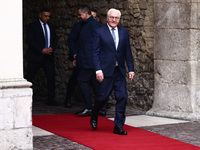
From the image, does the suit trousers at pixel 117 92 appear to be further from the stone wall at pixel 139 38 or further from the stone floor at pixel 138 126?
the stone wall at pixel 139 38

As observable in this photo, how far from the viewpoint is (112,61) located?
6910 mm

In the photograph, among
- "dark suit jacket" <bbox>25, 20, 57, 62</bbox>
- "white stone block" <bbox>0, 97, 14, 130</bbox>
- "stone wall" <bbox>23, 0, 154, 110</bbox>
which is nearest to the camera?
"white stone block" <bbox>0, 97, 14, 130</bbox>

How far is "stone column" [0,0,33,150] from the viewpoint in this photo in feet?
18.5

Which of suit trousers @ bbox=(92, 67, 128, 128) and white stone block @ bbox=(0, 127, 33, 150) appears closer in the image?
white stone block @ bbox=(0, 127, 33, 150)

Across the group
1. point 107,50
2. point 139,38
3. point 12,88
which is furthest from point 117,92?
point 139,38

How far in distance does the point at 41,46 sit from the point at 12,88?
445 centimetres

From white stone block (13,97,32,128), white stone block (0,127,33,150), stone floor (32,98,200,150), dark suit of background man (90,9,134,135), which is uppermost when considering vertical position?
dark suit of background man (90,9,134,135)

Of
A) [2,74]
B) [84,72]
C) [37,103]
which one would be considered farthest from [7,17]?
[37,103]

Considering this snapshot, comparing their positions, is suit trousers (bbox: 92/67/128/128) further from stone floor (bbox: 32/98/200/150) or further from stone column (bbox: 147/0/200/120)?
stone column (bbox: 147/0/200/120)

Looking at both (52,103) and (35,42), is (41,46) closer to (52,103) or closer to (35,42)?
(35,42)

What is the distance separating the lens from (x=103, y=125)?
773 cm

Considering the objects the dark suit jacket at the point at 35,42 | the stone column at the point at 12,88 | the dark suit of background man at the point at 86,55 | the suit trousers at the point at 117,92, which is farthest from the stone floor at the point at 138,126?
the dark suit jacket at the point at 35,42

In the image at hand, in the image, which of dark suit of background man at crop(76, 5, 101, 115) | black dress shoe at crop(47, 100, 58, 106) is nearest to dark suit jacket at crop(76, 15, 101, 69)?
dark suit of background man at crop(76, 5, 101, 115)

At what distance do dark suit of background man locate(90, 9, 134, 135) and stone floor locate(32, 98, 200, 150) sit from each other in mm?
689
